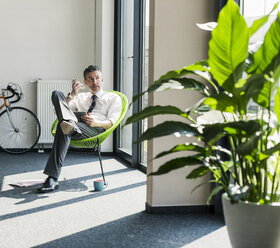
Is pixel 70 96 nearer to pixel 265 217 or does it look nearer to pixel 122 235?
pixel 122 235

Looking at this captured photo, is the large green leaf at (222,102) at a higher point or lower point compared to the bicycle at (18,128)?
higher

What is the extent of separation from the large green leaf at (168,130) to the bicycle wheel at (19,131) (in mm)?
4345

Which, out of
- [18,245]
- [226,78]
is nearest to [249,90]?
[226,78]

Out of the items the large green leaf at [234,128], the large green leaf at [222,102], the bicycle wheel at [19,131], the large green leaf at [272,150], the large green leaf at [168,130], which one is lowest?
the bicycle wheel at [19,131]

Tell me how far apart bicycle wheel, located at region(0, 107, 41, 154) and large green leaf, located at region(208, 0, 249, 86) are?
451cm

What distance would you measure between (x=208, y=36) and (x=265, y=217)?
5.18 feet

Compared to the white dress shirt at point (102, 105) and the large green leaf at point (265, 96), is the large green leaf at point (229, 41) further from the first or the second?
the white dress shirt at point (102, 105)

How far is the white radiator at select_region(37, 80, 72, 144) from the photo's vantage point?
5.82 meters

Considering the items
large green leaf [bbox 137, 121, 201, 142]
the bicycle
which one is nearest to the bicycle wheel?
the bicycle

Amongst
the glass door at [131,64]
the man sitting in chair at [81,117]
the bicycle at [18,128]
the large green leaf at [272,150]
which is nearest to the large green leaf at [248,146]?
the large green leaf at [272,150]

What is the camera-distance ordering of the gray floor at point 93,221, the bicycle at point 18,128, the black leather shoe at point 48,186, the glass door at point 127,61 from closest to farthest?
the gray floor at point 93,221, the black leather shoe at point 48,186, the glass door at point 127,61, the bicycle at point 18,128

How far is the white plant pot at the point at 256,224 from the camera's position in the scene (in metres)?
1.61

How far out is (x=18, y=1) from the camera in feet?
19.3

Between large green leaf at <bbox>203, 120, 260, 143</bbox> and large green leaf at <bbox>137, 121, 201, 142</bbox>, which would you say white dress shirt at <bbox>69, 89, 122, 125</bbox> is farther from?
large green leaf at <bbox>203, 120, 260, 143</bbox>
